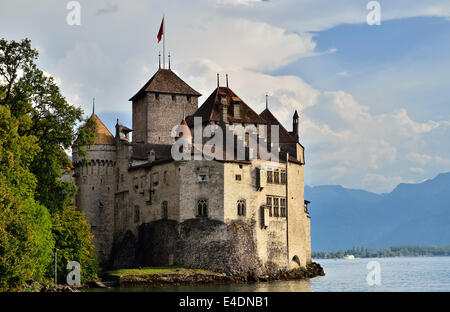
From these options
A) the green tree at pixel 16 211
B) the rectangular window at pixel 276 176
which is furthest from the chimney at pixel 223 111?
the green tree at pixel 16 211

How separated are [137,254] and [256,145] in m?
17.1

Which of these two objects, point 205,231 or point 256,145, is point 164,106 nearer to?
point 256,145

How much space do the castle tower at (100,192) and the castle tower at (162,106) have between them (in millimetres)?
6355

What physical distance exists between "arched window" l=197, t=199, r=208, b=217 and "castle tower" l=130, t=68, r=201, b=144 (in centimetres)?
1948

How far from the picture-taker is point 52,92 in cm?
5719

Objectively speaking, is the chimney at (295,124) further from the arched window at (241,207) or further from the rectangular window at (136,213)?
the rectangular window at (136,213)

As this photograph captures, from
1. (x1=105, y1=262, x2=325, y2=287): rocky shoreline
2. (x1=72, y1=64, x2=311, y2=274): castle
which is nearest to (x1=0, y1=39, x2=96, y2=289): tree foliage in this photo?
(x1=105, y1=262, x2=325, y2=287): rocky shoreline

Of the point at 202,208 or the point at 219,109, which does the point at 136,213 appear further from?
the point at 219,109

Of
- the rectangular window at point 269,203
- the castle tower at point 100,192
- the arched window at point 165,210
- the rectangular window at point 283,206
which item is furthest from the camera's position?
the castle tower at point 100,192

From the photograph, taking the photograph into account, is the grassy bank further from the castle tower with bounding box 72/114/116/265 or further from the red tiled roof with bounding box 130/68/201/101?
the red tiled roof with bounding box 130/68/201/101

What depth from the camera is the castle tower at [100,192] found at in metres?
85.5
